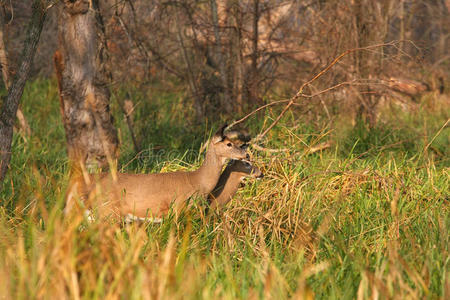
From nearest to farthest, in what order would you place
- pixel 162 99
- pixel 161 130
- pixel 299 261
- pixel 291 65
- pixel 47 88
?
1. pixel 299 261
2. pixel 161 130
3. pixel 291 65
4. pixel 162 99
5. pixel 47 88

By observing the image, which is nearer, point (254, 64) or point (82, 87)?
point (82, 87)

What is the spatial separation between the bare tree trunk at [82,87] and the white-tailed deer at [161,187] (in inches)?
49.1

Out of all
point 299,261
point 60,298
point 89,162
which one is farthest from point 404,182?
point 60,298

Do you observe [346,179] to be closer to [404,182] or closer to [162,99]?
[404,182]

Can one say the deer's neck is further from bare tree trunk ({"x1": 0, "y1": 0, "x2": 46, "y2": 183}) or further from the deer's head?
bare tree trunk ({"x1": 0, "y1": 0, "x2": 46, "y2": 183})

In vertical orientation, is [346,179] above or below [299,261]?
below

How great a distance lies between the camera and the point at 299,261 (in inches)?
141

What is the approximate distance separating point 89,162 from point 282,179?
81.9 inches

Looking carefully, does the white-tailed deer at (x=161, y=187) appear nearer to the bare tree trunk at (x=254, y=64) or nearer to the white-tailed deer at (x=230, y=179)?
the white-tailed deer at (x=230, y=179)

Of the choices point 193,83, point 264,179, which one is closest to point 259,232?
point 264,179

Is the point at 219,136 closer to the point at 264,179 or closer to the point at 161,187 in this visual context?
the point at 161,187

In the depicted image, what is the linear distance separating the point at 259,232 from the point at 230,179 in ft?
4.71

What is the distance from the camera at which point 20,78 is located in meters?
4.99

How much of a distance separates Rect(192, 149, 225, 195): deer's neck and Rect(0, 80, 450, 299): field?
0.74ft
